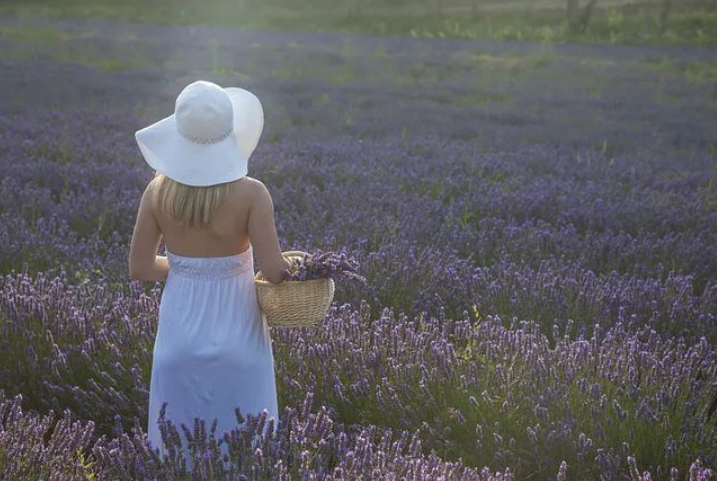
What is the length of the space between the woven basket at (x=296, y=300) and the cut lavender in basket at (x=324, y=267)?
3 cm

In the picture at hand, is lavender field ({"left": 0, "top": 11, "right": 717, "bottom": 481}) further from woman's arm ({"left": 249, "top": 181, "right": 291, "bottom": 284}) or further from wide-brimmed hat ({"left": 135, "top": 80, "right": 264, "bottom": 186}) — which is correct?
wide-brimmed hat ({"left": 135, "top": 80, "right": 264, "bottom": 186})

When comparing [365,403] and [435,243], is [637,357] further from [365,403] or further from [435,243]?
[435,243]

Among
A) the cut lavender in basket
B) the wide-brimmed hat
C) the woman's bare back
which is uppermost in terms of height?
the wide-brimmed hat

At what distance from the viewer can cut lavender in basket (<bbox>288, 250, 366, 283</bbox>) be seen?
7.91 ft

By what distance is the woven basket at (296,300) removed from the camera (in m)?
2.50

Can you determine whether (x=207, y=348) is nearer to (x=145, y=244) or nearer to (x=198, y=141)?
(x=145, y=244)

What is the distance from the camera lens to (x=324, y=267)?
2.42m

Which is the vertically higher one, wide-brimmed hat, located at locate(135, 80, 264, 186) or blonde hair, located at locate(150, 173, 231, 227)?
wide-brimmed hat, located at locate(135, 80, 264, 186)

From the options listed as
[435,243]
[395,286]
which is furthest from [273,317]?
[435,243]

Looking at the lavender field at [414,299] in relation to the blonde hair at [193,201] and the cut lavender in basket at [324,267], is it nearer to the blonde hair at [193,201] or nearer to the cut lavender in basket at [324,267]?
the cut lavender in basket at [324,267]

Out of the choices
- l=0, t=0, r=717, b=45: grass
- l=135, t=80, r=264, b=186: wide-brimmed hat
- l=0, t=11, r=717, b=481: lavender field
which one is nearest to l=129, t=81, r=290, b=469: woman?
l=135, t=80, r=264, b=186: wide-brimmed hat

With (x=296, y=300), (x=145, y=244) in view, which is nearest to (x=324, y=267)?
(x=296, y=300)

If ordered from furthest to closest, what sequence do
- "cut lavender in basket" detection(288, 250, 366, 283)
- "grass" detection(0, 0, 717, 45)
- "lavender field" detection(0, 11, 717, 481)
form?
"grass" detection(0, 0, 717, 45) → "lavender field" detection(0, 11, 717, 481) → "cut lavender in basket" detection(288, 250, 366, 283)

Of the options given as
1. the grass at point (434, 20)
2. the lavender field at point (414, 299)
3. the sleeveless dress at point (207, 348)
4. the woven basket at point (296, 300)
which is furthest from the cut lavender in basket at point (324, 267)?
the grass at point (434, 20)
